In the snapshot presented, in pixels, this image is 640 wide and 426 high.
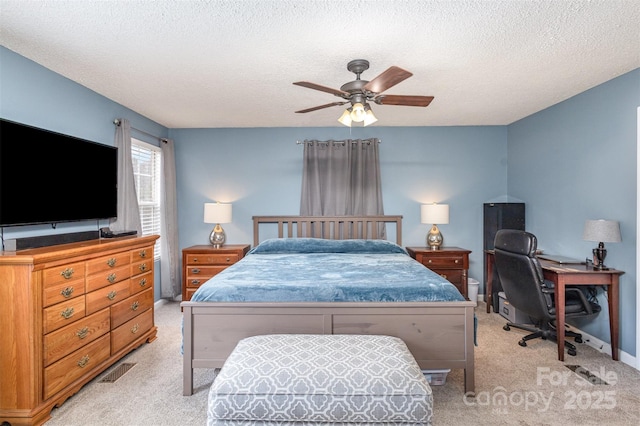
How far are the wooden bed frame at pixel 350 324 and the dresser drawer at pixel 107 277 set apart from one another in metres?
0.79

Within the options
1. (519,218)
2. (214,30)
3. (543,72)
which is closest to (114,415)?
(214,30)

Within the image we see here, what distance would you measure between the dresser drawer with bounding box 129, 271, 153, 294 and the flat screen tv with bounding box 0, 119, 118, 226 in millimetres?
682

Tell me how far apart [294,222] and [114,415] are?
304 cm

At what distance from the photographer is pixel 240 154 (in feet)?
16.2

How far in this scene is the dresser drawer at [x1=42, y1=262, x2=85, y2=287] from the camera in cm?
213

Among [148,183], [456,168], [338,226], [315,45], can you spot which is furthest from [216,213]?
[456,168]

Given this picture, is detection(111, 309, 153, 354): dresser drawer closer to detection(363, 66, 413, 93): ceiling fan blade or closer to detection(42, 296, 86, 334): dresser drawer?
detection(42, 296, 86, 334): dresser drawer

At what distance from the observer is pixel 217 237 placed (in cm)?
461

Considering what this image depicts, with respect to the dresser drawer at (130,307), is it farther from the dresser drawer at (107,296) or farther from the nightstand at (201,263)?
the nightstand at (201,263)

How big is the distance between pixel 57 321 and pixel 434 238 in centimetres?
410

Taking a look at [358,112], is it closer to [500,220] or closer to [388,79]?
[388,79]

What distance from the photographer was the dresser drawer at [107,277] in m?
2.52

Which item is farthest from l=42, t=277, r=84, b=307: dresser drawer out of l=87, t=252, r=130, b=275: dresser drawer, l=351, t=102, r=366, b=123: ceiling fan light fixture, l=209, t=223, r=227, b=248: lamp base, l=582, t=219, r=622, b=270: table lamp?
l=582, t=219, r=622, b=270: table lamp

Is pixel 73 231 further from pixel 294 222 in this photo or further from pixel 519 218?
pixel 519 218
